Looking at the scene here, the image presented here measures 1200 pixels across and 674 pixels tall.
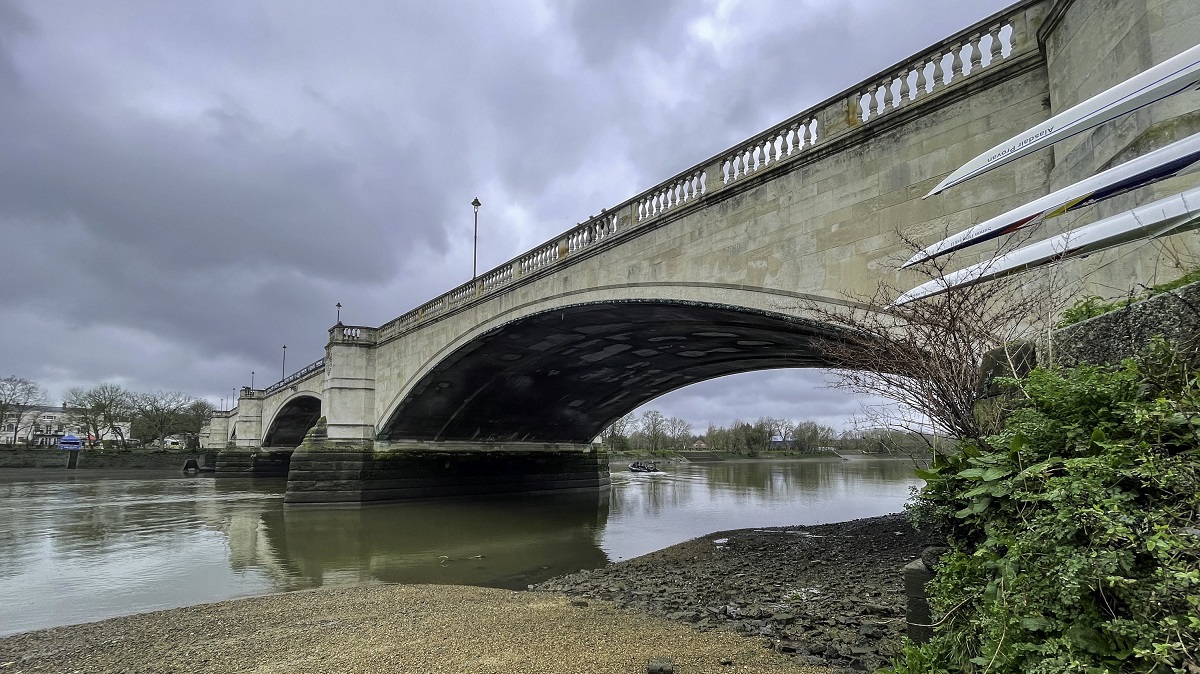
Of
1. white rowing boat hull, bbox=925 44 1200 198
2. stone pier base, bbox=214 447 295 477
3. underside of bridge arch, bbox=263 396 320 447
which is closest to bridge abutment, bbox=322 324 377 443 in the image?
underside of bridge arch, bbox=263 396 320 447

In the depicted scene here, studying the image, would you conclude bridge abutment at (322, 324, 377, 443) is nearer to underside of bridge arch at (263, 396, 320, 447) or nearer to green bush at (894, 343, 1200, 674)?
underside of bridge arch at (263, 396, 320, 447)

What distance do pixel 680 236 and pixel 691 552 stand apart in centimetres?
606

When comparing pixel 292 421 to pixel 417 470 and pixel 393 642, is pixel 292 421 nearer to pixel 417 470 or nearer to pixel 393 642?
pixel 417 470

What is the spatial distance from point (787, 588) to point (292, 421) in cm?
4227

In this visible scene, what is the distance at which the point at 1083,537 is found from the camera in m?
2.29

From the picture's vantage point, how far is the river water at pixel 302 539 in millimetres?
9758

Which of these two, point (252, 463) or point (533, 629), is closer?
point (533, 629)

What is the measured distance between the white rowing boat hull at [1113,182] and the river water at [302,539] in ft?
27.5

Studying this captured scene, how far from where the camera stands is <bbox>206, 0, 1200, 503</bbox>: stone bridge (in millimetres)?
5609

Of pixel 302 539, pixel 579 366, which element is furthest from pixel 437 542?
pixel 579 366

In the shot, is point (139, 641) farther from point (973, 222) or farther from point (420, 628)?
point (973, 222)

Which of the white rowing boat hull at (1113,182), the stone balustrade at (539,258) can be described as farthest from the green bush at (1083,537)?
the stone balustrade at (539,258)

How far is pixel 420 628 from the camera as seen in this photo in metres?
6.23

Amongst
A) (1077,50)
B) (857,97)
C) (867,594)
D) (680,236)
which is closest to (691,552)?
(867,594)
